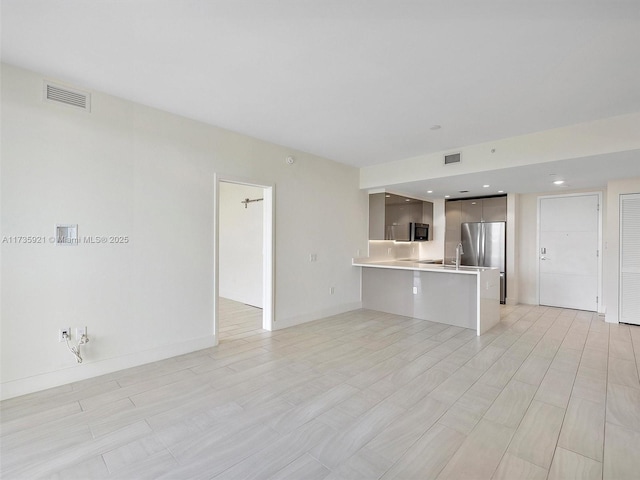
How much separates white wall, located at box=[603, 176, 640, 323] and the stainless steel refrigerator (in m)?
1.73

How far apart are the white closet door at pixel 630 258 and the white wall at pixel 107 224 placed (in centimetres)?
561

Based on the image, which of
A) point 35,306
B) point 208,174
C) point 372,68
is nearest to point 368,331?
point 208,174

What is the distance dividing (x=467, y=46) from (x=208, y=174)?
3.02 m

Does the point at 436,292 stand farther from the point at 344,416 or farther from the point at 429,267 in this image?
the point at 344,416

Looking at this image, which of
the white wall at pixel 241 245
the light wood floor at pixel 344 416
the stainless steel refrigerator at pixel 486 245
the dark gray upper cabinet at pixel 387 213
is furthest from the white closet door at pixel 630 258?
the white wall at pixel 241 245

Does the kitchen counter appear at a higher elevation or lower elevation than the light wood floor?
higher

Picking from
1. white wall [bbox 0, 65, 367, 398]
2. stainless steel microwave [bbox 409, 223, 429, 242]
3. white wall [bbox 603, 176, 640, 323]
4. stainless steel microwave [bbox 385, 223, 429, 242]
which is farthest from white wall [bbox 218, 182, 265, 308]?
white wall [bbox 603, 176, 640, 323]

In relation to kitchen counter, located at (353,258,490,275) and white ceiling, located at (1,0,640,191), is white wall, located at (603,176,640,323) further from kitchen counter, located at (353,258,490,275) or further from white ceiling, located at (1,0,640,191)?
white ceiling, located at (1,0,640,191)

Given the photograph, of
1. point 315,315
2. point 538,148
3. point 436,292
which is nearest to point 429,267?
point 436,292

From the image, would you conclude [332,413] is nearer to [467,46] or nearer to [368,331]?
[368,331]

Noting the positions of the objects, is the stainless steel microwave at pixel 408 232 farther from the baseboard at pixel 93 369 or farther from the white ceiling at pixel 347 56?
the baseboard at pixel 93 369

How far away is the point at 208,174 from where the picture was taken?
3891mm

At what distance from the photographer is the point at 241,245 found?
671 centimetres

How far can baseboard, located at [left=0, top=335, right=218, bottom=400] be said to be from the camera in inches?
105
